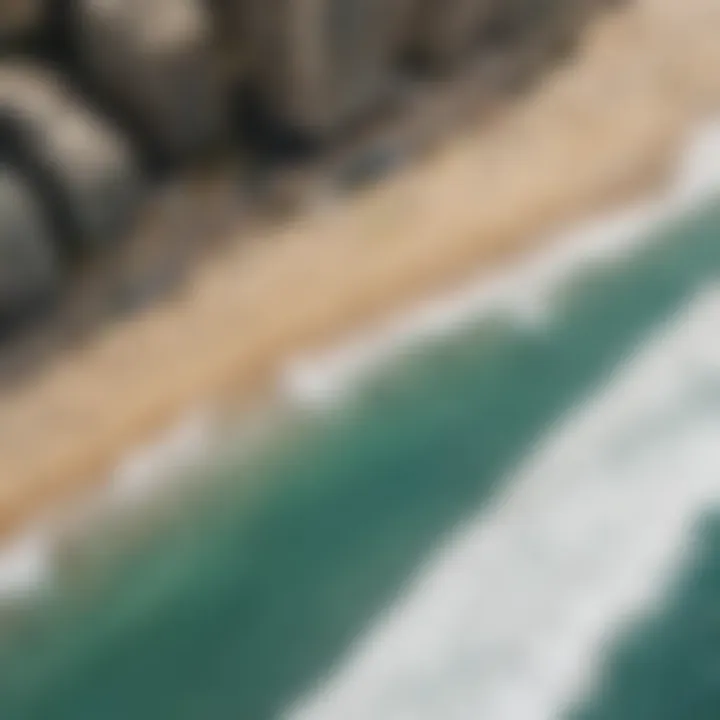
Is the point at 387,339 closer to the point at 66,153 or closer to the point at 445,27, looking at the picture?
the point at 66,153

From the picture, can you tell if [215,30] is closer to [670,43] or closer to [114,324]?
[114,324]

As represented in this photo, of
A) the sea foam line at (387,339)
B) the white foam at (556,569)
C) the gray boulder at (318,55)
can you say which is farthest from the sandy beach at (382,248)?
the white foam at (556,569)

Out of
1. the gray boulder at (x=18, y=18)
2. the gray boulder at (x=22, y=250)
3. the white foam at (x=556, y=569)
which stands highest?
the gray boulder at (x=18, y=18)

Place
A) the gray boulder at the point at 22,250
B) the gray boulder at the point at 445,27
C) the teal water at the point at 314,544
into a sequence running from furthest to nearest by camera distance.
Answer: the gray boulder at the point at 445,27 → the gray boulder at the point at 22,250 → the teal water at the point at 314,544

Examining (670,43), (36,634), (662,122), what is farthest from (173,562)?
(670,43)

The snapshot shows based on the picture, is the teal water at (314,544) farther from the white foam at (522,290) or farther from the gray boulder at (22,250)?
the gray boulder at (22,250)

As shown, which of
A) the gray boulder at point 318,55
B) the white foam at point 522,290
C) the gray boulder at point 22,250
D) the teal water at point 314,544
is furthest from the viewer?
the gray boulder at point 318,55

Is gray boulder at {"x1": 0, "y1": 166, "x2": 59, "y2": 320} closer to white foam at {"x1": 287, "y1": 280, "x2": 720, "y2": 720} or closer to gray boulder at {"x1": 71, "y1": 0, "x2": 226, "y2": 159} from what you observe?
gray boulder at {"x1": 71, "y1": 0, "x2": 226, "y2": 159}

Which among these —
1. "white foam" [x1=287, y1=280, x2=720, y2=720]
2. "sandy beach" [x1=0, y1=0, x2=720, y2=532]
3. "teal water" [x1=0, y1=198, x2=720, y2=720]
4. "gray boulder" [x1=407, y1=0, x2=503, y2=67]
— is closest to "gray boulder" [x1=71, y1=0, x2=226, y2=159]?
"sandy beach" [x1=0, y1=0, x2=720, y2=532]
